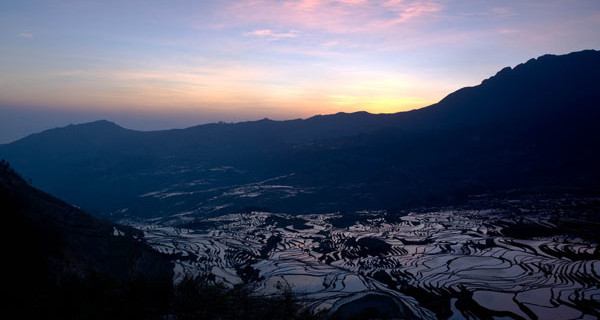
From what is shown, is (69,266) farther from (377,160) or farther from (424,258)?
(377,160)

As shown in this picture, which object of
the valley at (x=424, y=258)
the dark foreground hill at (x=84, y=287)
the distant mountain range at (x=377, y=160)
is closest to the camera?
the dark foreground hill at (x=84, y=287)

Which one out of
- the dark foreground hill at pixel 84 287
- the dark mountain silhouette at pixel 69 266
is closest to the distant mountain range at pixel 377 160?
the dark mountain silhouette at pixel 69 266

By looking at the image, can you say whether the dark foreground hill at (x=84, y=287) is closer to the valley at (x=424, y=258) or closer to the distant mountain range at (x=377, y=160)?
the valley at (x=424, y=258)

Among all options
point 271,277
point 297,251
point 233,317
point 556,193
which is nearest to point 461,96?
point 556,193

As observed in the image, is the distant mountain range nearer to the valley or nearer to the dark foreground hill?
the valley

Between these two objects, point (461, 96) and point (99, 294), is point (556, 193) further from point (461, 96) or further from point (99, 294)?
point (461, 96)

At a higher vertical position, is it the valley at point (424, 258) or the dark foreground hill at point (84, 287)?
the dark foreground hill at point (84, 287)

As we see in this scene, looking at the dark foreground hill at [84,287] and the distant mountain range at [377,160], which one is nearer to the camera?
the dark foreground hill at [84,287]
